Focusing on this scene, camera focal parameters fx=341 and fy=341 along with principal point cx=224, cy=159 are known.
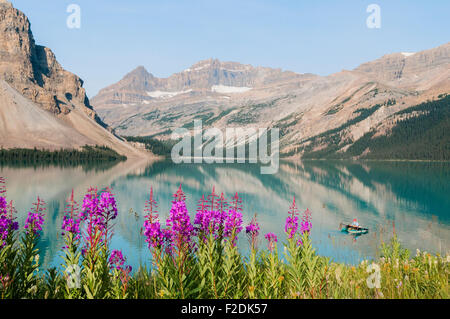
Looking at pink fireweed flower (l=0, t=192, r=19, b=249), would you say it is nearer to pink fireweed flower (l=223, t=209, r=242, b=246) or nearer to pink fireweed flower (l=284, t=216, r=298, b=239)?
pink fireweed flower (l=223, t=209, r=242, b=246)

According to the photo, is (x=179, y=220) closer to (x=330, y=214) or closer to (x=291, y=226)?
(x=291, y=226)

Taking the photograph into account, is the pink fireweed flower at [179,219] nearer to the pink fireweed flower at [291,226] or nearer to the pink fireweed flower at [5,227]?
the pink fireweed flower at [291,226]

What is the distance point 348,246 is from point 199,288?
3737 cm

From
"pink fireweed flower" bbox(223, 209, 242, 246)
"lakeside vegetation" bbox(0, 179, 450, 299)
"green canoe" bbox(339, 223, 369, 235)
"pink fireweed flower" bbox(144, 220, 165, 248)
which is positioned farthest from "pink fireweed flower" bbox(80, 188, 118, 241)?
"green canoe" bbox(339, 223, 369, 235)

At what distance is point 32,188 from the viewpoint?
92625mm

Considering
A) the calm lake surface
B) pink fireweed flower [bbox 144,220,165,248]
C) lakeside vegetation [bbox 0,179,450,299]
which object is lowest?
the calm lake surface

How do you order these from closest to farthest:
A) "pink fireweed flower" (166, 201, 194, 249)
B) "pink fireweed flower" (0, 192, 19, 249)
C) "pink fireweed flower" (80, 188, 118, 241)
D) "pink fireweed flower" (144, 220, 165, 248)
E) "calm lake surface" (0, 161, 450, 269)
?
"pink fireweed flower" (166, 201, 194, 249) < "pink fireweed flower" (144, 220, 165, 248) < "pink fireweed flower" (80, 188, 118, 241) < "pink fireweed flower" (0, 192, 19, 249) < "calm lake surface" (0, 161, 450, 269)

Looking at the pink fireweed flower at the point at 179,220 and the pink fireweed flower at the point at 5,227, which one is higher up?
the pink fireweed flower at the point at 179,220

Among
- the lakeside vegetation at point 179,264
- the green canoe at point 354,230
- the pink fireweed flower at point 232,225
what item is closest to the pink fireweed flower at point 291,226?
the lakeside vegetation at point 179,264

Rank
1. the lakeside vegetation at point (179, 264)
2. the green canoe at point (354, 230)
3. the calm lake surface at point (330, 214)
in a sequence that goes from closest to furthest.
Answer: the lakeside vegetation at point (179, 264)
the calm lake surface at point (330, 214)
the green canoe at point (354, 230)
